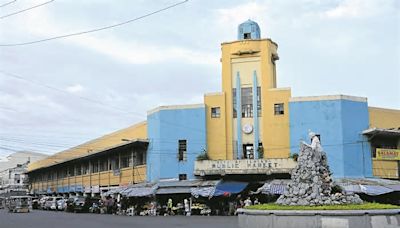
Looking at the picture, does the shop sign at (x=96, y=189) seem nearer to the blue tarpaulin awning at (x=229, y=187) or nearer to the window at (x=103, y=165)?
the window at (x=103, y=165)

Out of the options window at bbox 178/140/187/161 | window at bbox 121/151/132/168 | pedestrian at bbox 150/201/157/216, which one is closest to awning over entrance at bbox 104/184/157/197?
pedestrian at bbox 150/201/157/216

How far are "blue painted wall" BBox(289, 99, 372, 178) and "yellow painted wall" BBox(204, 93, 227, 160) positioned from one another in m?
5.21

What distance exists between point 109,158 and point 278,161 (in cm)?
1885

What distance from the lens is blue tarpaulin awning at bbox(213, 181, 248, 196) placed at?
34.2 metres

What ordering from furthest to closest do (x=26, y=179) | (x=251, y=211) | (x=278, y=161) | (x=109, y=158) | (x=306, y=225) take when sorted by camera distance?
(x=26, y=179) < (x=109, y=158) < (x=278, y=161) < (x=251, y=211) < (x=306, y=225)

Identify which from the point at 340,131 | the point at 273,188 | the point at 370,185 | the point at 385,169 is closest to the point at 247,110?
the point at 340,131

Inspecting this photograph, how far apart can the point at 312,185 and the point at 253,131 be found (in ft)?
68.5

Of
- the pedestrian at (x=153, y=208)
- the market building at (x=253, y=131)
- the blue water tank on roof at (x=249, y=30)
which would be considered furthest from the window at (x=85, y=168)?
the blue water tank on roof at (x=249, y=30)

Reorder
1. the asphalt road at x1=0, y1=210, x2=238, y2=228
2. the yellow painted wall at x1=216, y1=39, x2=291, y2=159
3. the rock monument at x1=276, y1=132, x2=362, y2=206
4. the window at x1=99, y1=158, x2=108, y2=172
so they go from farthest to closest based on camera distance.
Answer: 1. the window at x1=99, y1=158, x2=108, y2=172
2. the yellow painted wall at x1=216, y1=39, x2=291, y2=159
3. the asphalt road at x1=0, y1=210, x2=238, y2=228
4. the rock monument at x1=276, y1=132, x2=362, y2=206

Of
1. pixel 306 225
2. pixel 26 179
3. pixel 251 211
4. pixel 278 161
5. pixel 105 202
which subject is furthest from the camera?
pixel 26 179

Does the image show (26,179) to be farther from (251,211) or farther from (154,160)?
(251,211)

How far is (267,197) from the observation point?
34.8 meters

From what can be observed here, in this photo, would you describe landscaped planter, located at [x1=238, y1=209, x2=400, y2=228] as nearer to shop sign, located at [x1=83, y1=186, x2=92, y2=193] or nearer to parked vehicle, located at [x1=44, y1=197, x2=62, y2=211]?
shop sign, located at [x1=83, y1=186, x2=92, y2=193]

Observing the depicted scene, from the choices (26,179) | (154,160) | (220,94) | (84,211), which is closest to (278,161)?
(220,94)
